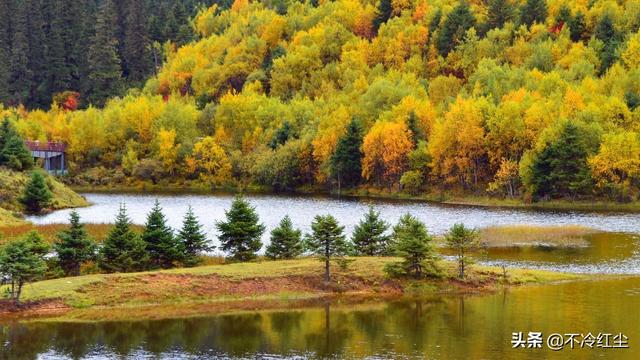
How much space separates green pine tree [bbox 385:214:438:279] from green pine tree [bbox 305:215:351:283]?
4018 mm

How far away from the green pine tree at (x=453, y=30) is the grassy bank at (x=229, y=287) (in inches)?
4951

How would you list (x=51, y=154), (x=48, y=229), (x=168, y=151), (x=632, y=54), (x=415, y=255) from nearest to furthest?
(x=415, y=255)
(x=48, y=229)
(x=632, y=54)
(x=51, y=154)
(x=168, y=151)

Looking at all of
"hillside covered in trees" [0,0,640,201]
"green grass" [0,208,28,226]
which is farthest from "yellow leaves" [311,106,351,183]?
"green grass" [0,208,28,226]

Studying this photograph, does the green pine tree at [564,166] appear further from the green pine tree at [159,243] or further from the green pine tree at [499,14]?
the green pine tree at [159,243]

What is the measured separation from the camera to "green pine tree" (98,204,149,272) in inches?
2594

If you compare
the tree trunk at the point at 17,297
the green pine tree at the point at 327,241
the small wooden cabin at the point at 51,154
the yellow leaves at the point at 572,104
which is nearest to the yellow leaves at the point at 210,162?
the small wooden cabin at the point at 51,154

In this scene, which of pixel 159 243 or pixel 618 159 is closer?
pixel 159 243

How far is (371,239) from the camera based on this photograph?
74125mm

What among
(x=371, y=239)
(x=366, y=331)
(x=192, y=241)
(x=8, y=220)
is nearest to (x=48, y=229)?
(x=8, y=220)

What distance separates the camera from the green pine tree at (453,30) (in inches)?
7480

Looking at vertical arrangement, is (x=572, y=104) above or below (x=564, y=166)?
above

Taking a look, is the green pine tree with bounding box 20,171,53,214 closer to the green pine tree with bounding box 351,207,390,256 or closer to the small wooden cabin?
the green pine tree with bounding box 351,207,390,256

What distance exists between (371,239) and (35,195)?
5544 cm

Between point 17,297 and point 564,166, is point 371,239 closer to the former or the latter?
point 17,297
